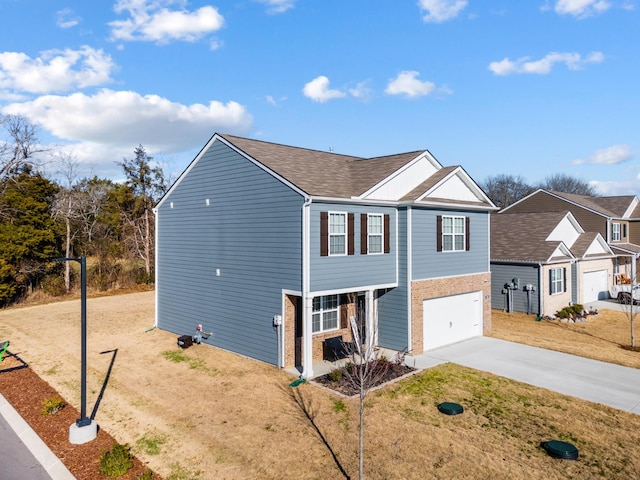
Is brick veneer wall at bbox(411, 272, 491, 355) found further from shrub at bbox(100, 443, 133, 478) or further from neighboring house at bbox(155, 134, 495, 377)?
shrub at bbox(100, 443, 133, 478)

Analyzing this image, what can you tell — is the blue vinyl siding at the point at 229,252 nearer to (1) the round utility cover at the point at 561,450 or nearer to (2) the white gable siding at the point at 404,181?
(2) the white gable siding at the point at 404,181

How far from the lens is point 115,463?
8.08 metres

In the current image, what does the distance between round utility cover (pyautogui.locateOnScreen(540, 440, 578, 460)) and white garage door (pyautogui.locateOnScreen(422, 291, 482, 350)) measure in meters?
7.81

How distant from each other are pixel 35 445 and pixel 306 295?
25.1 ft

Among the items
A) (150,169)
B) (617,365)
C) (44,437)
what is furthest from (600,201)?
(44,437)

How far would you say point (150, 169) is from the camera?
136 feet

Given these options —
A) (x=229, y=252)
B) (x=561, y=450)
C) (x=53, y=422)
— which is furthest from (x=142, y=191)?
(x=561, y=450)

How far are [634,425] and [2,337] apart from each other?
23480mm

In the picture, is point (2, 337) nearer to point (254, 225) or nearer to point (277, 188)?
point (254, 225)

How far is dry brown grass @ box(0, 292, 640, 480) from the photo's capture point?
27.3ft

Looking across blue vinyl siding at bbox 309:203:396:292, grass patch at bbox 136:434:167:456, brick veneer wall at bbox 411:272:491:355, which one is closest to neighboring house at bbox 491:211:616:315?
brick veneer wall at bbox 411:272:491:355

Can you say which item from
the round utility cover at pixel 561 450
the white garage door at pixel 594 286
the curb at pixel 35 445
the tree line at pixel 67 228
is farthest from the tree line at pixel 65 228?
the white garage door at pixel 594 286

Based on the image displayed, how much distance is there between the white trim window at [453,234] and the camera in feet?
58.0

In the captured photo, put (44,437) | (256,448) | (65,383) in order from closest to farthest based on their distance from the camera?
(256,448)
(44,437)
(65,383)
